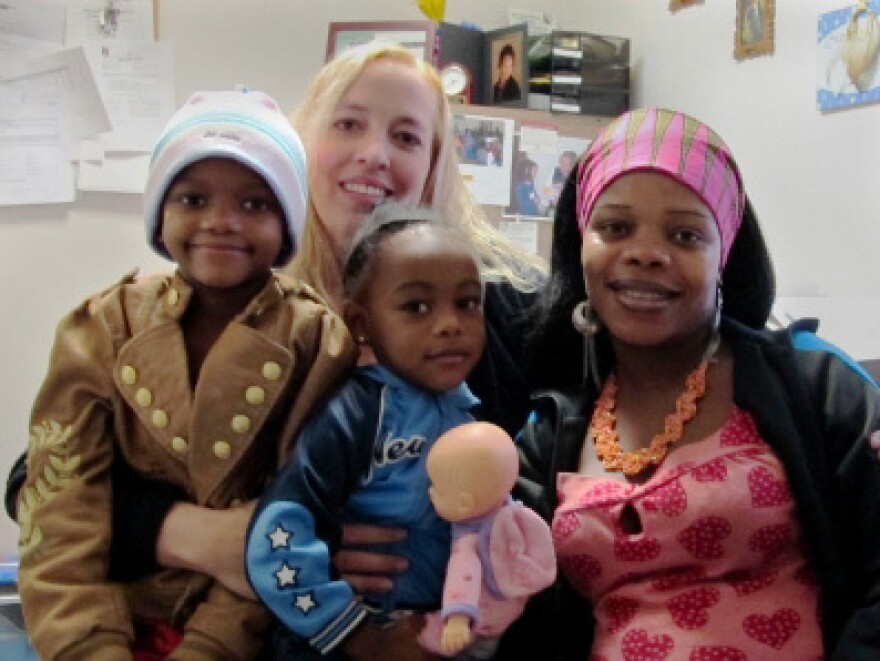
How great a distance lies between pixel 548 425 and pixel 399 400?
0.95 feet

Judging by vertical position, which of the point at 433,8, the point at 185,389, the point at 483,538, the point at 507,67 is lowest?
the point at 483,538

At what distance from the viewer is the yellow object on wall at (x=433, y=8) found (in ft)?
8.75

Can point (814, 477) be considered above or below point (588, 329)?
below

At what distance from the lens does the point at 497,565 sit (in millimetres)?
1005

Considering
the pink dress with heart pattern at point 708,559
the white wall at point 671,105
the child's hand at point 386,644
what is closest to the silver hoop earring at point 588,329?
the pink dress with heart pattern at point 708,559

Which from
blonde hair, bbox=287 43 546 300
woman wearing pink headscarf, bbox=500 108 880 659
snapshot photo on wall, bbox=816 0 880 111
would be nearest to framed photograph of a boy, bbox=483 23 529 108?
snapshot photo on wall, bbox=816 0 880 111

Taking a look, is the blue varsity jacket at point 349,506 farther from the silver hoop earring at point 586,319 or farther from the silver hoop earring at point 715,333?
the silver hoop earring at point 715,333

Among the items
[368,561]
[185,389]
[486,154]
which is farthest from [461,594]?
[486,154]

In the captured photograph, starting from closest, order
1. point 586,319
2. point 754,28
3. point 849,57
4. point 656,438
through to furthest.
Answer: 1. point 656,438
2. point 586,319
3. point 849,57
4. point 754,28

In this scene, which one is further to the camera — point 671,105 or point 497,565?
point 671,105

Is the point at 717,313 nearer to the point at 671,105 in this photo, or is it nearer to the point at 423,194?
the point at 423,194

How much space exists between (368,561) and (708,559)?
40 centimetres

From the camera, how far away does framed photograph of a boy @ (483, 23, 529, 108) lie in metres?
2.69

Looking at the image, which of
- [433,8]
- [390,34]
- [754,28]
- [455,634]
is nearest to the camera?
[455,634]
